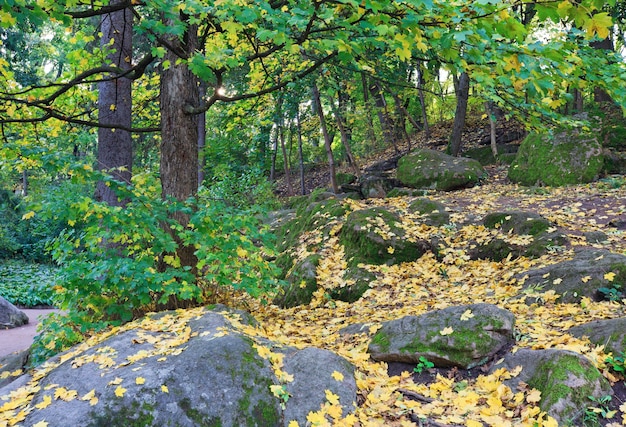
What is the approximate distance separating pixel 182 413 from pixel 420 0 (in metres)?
2.88

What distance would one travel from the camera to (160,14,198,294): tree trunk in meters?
5.20

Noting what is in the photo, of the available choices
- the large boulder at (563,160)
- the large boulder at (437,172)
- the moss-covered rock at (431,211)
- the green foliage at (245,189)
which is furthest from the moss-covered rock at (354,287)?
the large boulder at (563,160)

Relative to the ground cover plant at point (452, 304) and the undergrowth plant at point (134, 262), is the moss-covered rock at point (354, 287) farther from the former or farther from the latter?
the undergrowth plant at point (134, 262)

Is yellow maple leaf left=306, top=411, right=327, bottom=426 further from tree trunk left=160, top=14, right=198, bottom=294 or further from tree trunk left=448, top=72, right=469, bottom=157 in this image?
tree trunk left=448, top=72, right=469, bottom=157

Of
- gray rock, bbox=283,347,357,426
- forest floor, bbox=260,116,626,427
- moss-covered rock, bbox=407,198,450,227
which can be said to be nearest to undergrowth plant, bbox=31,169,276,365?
forest floor, bbox=260,116,626,427

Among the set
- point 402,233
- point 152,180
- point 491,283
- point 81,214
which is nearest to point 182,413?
point 81,214

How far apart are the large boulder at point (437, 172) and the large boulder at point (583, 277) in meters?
6.35

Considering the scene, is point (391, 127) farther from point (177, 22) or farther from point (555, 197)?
point (177, 22)

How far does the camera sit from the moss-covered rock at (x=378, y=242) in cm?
658

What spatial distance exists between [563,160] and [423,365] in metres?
8.82

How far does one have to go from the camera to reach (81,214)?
4473mm

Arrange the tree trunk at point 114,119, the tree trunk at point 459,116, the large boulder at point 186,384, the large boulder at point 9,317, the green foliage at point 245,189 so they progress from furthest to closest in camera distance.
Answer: the tree trunk at point 459,116, the green foliage at point 245,189, the large boulder at point 9,317, the tree trunk at point 114,119, the large boulder at point 186,384

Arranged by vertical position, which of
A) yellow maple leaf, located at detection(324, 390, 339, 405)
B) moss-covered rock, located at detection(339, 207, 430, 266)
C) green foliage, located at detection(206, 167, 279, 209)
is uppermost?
green foliage, located at detection(206, 167, 279, 209)

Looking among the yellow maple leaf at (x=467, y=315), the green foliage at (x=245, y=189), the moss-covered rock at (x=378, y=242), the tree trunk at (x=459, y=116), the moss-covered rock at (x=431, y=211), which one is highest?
the tree trunk at (x=459, y=116)
